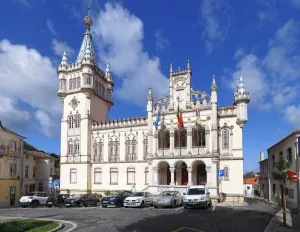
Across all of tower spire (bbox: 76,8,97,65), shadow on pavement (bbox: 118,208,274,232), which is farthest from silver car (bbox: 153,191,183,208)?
tower spire (bbox: 76,8,97,65)

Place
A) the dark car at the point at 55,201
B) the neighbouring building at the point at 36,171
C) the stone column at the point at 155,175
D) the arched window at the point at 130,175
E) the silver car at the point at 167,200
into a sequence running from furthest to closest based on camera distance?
the neighbouring building at the point at 36,171 → the arched window at the point at 130,175 → the stone column at the point at 155,175 → the dark car at the point at 55,201 → the silver car at the point at 167,200

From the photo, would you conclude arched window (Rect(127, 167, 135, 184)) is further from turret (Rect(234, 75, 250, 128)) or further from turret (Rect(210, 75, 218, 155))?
turret (Rect(234, 75, 250, 128))

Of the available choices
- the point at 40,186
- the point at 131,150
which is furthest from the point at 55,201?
the point at 40,186

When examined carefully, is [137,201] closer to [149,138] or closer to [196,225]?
[196,225]

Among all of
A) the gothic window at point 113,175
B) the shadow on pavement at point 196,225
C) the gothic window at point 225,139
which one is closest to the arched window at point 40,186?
the gothic window at point 113,175

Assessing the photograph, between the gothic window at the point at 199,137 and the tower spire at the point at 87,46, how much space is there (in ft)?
65.9

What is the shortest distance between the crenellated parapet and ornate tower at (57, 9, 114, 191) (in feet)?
4.45

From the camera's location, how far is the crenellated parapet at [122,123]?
4053 cm

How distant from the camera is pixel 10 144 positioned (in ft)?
130

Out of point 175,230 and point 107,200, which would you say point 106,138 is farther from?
point 175,230

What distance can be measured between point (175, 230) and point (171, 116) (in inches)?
929

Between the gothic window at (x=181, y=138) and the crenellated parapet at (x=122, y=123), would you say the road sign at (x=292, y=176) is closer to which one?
the gothic window at (x=181, y=138)

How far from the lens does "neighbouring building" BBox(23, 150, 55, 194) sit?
45656 millimetres

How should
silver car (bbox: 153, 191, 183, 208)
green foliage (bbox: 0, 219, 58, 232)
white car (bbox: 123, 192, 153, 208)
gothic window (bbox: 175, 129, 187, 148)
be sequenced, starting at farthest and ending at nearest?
gothic window (bbox: 175, 129, 187, 148)
white car (bbox: 123, 192, 153, 208)
silver car (bbox: 153, 191, 183, 208)
green foliage (bbox: 0, 219, 58, 232)
